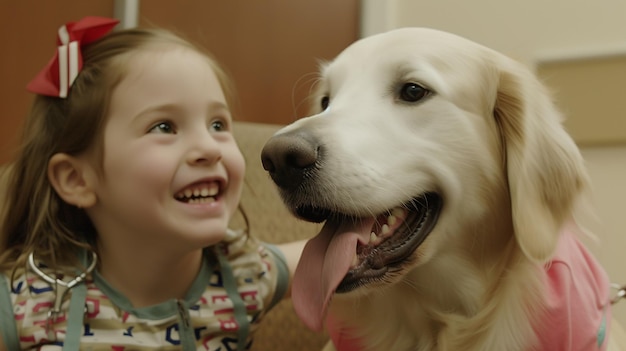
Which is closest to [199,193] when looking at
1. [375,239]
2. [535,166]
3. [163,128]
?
[163,128]

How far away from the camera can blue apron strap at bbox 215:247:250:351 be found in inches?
43.8

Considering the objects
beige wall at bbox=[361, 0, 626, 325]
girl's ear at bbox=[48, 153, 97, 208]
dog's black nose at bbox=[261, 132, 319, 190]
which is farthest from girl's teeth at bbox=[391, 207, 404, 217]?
beige wall at bbox=[361, 0, 626, 325]

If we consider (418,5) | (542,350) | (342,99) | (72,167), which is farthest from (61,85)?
(418,5)

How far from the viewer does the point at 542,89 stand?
908 mm

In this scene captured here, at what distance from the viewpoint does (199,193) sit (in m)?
1.01

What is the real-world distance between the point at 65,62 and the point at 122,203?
25 centimetres

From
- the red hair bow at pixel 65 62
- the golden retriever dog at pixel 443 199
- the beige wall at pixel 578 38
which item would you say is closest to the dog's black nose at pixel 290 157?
the golden retriever dog at pixel 443 199

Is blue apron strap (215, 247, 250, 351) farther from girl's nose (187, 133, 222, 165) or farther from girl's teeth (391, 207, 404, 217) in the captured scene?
girl's teeth (391, 207, 404, 217)

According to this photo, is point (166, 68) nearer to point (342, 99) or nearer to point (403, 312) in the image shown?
point (342, 99)

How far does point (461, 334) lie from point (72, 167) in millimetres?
673

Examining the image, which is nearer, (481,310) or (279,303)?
(481,310)

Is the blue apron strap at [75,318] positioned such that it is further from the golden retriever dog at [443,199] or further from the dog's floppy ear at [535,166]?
the dog's floppy ear at [535,166]

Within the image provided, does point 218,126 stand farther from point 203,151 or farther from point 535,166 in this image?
point 535,166

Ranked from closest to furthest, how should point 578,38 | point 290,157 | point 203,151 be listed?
point 290,157
point 203,151
point 578,38
